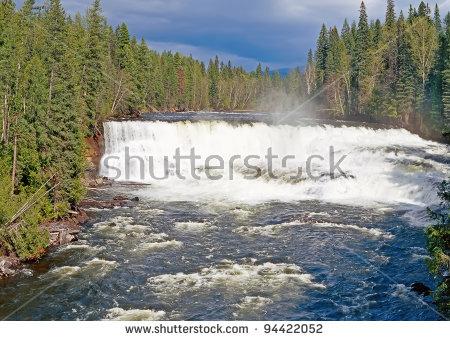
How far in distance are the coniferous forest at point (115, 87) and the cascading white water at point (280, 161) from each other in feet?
14.9

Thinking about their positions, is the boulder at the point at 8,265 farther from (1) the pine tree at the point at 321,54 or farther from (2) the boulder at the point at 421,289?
(1) the pine tree at the point at 321,54

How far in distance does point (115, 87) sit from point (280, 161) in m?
25.6

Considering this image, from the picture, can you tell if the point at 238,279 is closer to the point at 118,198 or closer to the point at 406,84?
the point at 118,198

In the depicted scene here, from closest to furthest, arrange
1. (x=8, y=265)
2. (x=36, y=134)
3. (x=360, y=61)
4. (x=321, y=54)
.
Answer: (x=8, y=265), (x=36, y=134), (x=360, y=61), (x=321, y=54)

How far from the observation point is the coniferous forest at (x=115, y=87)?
21.6 metres

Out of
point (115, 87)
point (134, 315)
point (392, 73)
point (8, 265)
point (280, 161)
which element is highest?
point (392, 73)

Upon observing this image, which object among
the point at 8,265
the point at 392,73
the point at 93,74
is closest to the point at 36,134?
the point at 8,265

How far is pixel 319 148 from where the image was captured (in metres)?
42.0

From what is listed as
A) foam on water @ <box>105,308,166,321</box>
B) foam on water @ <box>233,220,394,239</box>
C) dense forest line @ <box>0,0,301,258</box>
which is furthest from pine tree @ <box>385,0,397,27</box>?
foam on water @ <box>105,308,166,321</box>

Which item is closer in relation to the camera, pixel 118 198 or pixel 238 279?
pixel 238 279

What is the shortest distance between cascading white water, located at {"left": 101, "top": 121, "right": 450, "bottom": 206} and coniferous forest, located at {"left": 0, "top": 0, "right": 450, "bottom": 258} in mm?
4529

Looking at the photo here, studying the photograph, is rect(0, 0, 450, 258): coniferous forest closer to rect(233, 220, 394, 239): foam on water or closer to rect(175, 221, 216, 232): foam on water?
rect(175, 221, 216, 232): foam on water

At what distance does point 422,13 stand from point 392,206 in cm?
7208

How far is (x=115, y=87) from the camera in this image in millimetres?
52906
